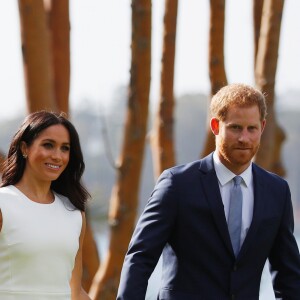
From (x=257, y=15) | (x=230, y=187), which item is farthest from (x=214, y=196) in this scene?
(x=257, y=15)

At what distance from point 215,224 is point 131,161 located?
470 cm

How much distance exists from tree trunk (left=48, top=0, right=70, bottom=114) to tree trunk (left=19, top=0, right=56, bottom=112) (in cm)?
91

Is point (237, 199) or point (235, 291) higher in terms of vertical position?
point (237, 199)

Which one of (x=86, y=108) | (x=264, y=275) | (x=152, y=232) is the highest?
(x=152, y=232)

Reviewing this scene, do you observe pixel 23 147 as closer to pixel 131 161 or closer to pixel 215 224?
pixel 215 224

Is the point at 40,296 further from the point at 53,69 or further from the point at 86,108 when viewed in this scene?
the point at 86,108

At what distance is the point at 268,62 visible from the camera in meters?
9.33

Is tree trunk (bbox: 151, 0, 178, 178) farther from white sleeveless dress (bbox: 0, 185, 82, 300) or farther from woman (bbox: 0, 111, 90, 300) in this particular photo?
white sleeveless dress (bbox: 0, 185, 82, 300)

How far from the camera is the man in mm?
4645

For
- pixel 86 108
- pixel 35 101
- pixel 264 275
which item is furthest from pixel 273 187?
pixel 86 108

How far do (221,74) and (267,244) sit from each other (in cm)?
474

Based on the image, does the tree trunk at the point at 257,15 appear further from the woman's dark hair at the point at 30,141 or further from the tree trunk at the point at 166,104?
the woman's dark hair at the point at 30,141

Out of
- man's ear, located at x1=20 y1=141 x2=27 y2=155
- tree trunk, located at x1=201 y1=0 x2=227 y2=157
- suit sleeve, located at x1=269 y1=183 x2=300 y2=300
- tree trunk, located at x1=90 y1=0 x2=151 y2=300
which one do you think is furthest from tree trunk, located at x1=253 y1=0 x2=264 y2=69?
man's ear, located at x1=20 y1=141 x2=27 y2=155

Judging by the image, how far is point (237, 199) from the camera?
4766 mm
